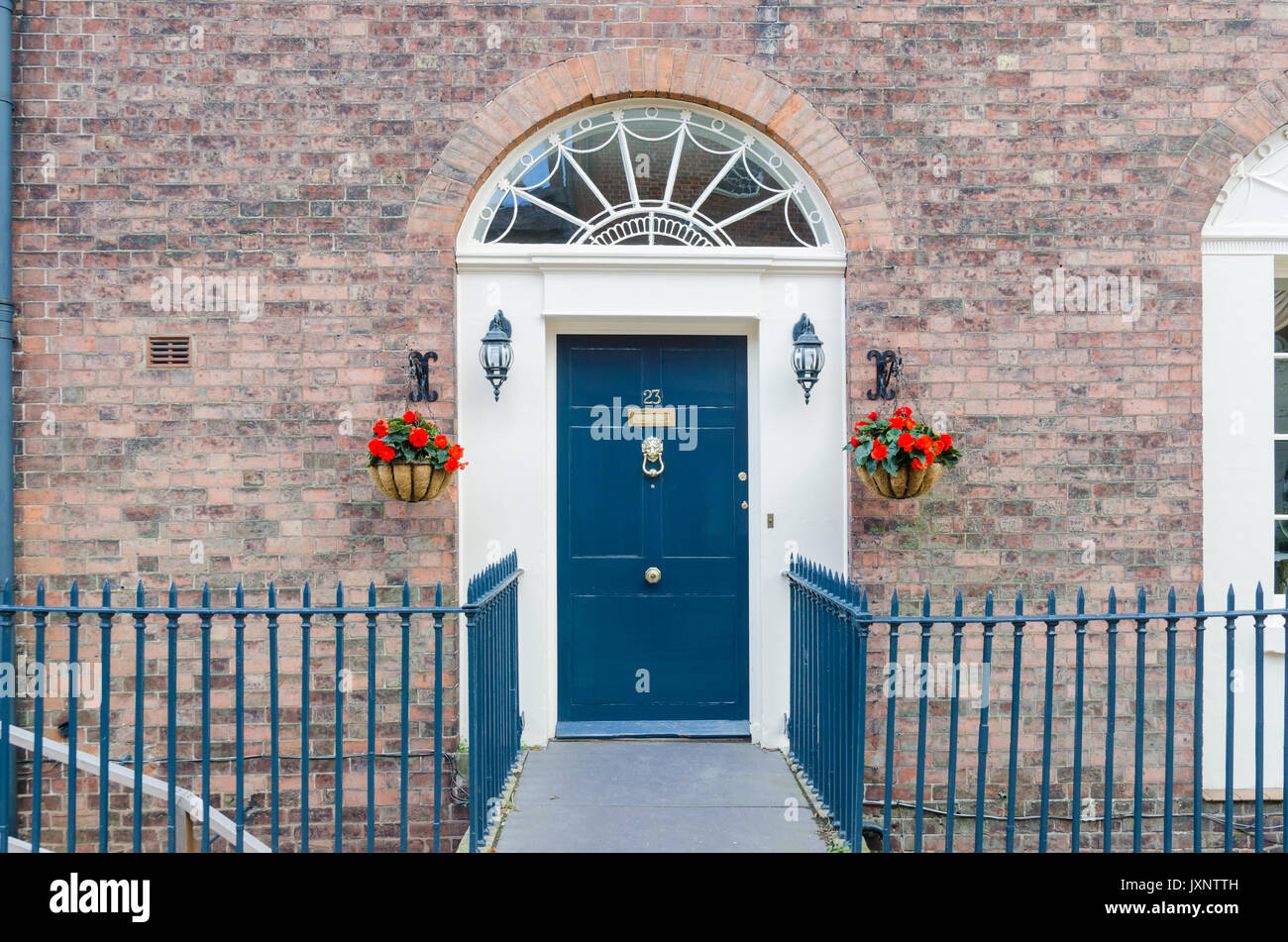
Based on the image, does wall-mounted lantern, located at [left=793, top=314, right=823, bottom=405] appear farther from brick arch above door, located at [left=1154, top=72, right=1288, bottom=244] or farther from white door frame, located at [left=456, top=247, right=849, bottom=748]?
brick arch above door, located at [left=1154, top=72, right=1288, bottom=244]

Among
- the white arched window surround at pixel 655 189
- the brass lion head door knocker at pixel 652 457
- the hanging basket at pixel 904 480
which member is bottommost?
the hanging basket at pixel 904 480

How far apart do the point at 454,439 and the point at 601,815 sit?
2143 millimetres

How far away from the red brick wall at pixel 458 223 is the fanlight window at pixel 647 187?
190mm

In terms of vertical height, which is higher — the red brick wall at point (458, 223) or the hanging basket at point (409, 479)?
the red brick wall at point (458, 223)

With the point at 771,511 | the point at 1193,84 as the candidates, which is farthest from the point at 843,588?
the point at 1193,84

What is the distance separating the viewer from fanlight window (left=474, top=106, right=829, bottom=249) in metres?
5.18

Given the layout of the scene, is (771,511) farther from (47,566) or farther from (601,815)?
(47,566)

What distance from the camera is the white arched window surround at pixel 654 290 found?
203 inches

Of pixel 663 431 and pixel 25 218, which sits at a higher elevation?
pixel 25 218

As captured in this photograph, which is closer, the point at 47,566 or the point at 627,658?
the point at 47,566

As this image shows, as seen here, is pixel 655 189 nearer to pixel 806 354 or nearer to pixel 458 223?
pixel 458 223

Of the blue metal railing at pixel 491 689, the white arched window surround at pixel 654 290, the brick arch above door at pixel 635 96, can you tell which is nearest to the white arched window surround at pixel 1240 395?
the brick arch above door at pixel 635 96

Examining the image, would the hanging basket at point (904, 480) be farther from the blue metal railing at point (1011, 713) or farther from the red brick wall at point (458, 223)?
the blue metal railing at point (1011, 713)

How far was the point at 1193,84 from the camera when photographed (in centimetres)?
506
